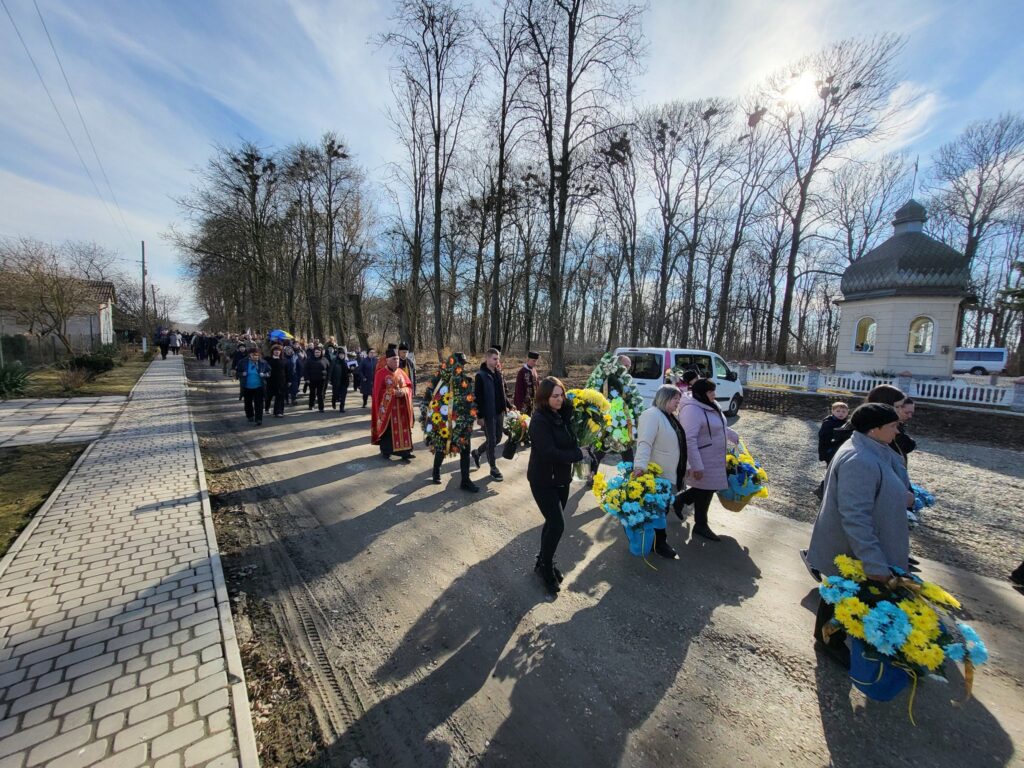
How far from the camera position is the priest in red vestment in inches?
296

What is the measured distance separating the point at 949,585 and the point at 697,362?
28.4 feet

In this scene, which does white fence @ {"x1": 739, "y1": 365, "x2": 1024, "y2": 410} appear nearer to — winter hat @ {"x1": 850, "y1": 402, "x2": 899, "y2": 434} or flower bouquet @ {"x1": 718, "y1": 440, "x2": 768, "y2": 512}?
flower bouquet @ {"x1": 718, "y1": 440, "x2": 768, "y2": 512}

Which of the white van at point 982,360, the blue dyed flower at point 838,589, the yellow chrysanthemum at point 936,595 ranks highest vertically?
the white van at point 982,360

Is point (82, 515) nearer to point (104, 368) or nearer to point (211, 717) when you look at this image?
point (211, 717)

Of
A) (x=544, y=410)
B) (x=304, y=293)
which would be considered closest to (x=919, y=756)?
(x=544, y=410)

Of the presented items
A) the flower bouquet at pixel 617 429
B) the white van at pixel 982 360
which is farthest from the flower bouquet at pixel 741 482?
the white van at pixel 982 360

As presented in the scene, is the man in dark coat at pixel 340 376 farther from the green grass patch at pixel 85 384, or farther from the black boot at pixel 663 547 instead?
the black boot at pixel 663 547

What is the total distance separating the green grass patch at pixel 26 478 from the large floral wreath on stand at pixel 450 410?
451 cm

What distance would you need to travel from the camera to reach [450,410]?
256 inches

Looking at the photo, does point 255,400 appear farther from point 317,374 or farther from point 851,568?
point 851,568

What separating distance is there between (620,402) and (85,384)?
2009 cm

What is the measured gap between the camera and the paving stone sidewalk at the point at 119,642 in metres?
2.18

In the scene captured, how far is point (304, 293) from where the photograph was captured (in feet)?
116

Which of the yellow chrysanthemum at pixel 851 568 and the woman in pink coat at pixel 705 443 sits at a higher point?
the woman in pink coat at pixel 705 443
